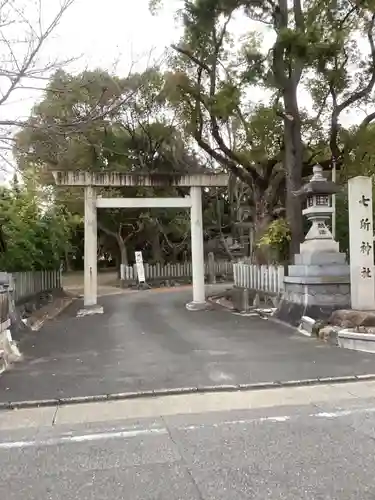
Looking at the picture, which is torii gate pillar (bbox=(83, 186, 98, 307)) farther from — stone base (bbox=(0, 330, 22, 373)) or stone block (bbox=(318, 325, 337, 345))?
stone block (bbox=(318, 325, 337, 345))

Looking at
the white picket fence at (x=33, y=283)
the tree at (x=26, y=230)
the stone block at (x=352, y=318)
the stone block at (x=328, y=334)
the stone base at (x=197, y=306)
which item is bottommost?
the stone base at (x=197, y=306)

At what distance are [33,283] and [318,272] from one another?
9.48m

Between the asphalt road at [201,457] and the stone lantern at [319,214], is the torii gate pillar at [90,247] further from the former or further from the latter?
the asphalt road at [201,457]

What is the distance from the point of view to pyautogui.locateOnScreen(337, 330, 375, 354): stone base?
28.1ft

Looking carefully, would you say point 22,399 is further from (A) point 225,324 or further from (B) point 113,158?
(B) point 113,158

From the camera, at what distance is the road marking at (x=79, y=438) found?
465 centimetres

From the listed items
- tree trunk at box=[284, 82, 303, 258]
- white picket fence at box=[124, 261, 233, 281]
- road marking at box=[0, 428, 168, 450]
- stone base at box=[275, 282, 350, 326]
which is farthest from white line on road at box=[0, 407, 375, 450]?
white picket fence at box=[124, 261, 233, 281]

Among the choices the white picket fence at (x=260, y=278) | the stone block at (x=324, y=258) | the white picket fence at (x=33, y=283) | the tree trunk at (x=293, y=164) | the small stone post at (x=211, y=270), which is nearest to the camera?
the stone block at (x=324, y=258)

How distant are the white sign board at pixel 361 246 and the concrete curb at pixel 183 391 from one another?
3.70 meters

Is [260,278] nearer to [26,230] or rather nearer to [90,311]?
[90,311]

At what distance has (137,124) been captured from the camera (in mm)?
25812

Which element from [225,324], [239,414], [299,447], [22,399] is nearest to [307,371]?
[239,414]

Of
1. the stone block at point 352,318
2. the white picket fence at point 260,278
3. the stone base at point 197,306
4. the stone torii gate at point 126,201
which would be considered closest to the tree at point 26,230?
the stone torii gate at point 126,201

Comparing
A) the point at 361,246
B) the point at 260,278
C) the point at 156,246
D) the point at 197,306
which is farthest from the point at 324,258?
the point at 156,246
